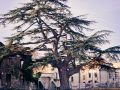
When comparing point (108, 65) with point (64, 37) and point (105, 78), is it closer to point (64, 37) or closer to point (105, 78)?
point (64, 37)

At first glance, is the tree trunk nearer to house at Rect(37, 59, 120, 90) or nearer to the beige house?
house at Rect(37, 59, 120, 90)

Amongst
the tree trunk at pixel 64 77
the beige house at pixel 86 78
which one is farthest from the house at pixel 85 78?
the tree trunk at pixel 64 77

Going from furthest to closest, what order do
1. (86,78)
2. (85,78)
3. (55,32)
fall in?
(85,78)
(86,78)
(55,32)

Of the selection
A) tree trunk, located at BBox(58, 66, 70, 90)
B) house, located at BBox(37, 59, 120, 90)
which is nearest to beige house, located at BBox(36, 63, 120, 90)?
house, located at BBox(37, 59, 120, 90)

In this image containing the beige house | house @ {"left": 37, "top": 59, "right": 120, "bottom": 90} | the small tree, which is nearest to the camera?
the small tree

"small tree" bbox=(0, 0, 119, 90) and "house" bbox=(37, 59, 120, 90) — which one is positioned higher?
"small tree" bbox=(0, 0, 119, 90)

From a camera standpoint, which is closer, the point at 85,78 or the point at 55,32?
the point at 55,32

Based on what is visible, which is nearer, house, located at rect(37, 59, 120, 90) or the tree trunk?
the tree trunk

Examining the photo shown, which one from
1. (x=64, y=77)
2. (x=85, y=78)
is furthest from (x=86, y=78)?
(x=64, y=77)

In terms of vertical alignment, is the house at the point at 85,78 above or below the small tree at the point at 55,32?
below

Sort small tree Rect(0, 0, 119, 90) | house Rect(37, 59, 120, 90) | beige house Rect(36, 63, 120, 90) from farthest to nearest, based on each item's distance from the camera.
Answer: house Rect(37, 59, 120, 90)
beige house Rect(36, 63, 120, 90)
small tree Rect(0, 0, 119, 90)

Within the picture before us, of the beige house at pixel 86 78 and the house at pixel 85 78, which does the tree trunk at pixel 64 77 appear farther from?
the beige house at pixel 86 78

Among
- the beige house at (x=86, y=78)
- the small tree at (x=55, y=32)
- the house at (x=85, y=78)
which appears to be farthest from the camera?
the house at (x=85, y=78)

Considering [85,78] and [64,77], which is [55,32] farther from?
[85,78]
